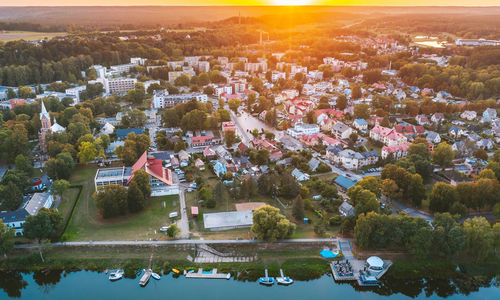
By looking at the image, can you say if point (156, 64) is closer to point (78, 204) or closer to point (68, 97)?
point (68, 97)

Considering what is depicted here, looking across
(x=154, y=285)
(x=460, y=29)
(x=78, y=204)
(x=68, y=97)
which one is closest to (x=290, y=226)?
(x=154, y=285)

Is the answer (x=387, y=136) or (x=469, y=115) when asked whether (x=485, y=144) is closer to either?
(x=387, y=136)

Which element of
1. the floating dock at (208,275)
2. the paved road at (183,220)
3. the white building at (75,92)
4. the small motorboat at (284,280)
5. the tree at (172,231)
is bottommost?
the small motorboat at (284,280)

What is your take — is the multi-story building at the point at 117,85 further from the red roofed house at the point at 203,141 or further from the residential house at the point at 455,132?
the residential house at the point at 455,132

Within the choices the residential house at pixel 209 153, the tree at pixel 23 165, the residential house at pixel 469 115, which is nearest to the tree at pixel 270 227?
the residential house at pixel 209 153

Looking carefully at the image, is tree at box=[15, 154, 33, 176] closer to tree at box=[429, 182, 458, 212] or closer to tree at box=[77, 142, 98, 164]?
tree at box=[77, 142, 98, 164]

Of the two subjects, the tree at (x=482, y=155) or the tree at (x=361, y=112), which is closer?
the tree at (x=482, y=155)
